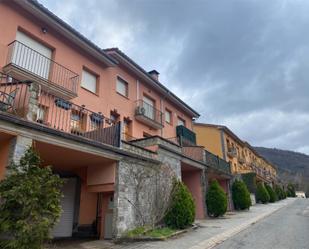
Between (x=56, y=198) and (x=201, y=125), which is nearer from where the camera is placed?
(x=56, y=198)

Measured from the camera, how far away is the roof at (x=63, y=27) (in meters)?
11.9

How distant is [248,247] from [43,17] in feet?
39.3

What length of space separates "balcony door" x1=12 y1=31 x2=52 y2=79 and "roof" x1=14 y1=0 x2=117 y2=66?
1.07 meters

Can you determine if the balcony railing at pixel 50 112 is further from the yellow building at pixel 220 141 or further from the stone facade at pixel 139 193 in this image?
the yellow building at pixel 220 141

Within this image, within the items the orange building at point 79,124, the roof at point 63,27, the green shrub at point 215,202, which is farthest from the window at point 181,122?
the roof at point 63,27

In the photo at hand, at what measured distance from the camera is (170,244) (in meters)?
9.27

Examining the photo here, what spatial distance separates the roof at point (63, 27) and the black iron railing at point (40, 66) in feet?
5.39

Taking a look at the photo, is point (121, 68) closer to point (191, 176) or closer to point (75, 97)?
point (75, 97)

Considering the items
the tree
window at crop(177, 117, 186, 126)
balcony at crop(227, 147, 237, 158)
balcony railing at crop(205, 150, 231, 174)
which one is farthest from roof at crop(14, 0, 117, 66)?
balcony at crop(227, 147, 237, 158)

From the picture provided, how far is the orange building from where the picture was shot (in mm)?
8359

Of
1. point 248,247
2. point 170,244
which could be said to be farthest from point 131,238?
point 248,247

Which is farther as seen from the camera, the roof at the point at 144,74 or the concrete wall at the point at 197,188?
the concrete wall at the point at 197,188

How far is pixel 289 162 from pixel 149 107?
325 ft

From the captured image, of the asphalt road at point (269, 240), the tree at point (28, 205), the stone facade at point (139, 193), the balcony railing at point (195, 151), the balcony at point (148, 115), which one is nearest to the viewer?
the tree at point (28, 205)
